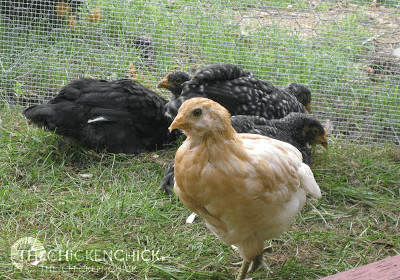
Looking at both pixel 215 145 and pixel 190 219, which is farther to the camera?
pixel 190 219

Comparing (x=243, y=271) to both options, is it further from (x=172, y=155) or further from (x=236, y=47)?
(x=236, y=47)

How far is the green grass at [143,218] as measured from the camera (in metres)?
2.33

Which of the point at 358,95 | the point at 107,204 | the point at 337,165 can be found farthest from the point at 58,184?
the point at 358,95

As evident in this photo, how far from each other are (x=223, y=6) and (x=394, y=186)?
89.4 inches

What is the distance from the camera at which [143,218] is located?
9.15ft

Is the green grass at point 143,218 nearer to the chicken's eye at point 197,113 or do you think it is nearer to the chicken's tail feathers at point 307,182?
the chicken's tail feathers at point 307,182

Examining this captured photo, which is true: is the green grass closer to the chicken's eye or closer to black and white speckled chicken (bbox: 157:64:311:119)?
black and white speckled chicken (bbox: 157:64:311:119)

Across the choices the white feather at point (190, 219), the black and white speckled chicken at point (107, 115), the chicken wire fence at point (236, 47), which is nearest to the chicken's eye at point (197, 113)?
the white feather at point (190, 219)

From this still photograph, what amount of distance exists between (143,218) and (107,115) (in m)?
1.04

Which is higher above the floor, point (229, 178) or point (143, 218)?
point (229, 178)

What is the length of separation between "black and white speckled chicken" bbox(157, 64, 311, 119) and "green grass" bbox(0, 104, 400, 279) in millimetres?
496

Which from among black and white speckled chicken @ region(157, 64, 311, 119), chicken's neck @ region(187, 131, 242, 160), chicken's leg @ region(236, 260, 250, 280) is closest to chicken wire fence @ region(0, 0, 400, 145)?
black and white speckled chicken @ region(157, 64, 311, 119)

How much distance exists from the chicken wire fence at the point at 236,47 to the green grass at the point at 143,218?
0.61m

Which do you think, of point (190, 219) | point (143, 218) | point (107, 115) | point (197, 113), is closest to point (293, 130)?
point (190, 219)
